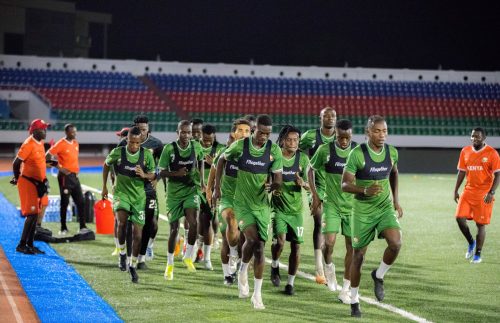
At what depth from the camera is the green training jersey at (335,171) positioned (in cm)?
998

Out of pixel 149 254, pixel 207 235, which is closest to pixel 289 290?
pixel 207 235

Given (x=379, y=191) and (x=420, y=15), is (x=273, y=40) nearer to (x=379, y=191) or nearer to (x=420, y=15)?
(x=420, y=15)

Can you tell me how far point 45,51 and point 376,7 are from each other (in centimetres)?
1869

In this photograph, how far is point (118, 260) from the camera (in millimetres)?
12617

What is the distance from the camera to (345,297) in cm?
932

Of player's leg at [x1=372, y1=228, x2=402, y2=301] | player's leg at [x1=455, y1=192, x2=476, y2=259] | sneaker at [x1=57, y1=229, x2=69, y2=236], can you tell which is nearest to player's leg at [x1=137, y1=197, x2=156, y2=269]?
player's leg at [x1=372, y1=228, x2=402, y2=301]

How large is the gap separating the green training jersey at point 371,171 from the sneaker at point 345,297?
1.14m

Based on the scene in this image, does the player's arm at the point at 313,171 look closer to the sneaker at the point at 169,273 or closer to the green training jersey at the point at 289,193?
the green training jersey at the point at 289,193

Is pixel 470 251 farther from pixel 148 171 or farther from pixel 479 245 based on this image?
pixel 148 171

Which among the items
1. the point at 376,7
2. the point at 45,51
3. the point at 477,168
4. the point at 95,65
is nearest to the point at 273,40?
the point at 376,7

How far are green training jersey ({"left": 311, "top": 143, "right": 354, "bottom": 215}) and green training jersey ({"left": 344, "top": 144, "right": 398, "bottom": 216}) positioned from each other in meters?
1.24

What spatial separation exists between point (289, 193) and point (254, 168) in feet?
3.01

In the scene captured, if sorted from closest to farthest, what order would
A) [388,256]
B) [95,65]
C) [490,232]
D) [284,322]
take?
[284,322]
[388,256]
[490,232]
[95,65]

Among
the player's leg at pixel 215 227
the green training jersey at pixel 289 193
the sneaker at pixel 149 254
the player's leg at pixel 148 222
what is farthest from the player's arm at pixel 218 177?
the sneaker at pixel 149 254
